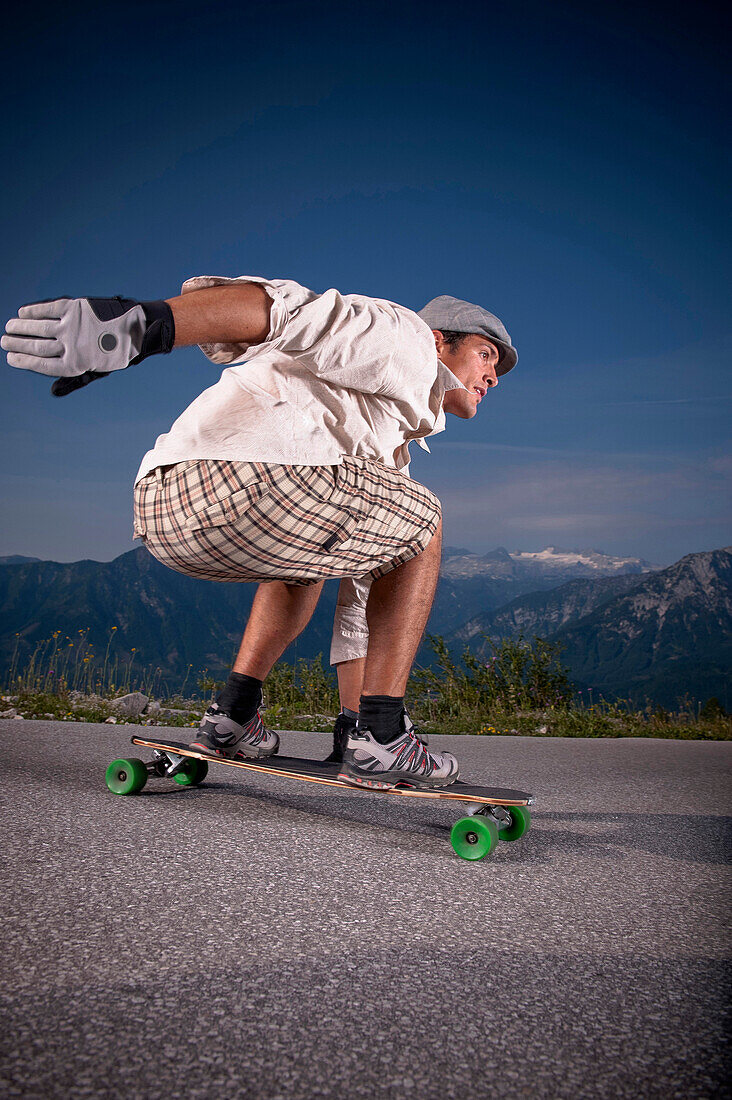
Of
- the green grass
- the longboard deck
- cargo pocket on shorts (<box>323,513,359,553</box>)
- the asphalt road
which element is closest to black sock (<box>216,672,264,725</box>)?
the longboard deck

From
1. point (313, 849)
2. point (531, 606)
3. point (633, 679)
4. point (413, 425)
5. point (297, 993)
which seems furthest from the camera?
point (531, 606)

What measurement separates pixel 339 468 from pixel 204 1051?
149 cm

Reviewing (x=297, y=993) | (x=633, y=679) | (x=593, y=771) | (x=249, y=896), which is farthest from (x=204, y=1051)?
(x=633, y=679)

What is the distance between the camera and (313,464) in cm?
209

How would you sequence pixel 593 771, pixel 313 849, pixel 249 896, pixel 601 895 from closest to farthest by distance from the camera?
pixel 249 896, pixel 601 895, pixel 313 849, pixel 593 771

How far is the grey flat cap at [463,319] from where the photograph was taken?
2736 mm

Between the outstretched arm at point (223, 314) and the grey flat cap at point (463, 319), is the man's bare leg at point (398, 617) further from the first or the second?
the outstretched arm at point (223, 314)

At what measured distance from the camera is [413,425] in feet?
7.79

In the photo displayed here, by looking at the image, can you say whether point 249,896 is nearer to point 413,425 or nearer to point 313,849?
point 313,849

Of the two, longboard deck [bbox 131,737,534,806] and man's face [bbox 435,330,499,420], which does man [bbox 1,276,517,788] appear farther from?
man's face [bbox 435,330,499,420]

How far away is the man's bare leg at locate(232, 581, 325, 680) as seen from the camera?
279 cm

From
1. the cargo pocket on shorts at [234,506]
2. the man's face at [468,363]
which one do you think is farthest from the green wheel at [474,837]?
the man's face at [468,363]

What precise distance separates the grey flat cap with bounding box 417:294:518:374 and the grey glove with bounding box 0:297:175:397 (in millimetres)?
1357

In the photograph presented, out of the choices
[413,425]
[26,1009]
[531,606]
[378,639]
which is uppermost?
[531,606]
